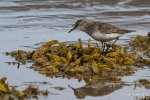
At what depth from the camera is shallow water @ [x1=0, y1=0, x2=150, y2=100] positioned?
21.2ft

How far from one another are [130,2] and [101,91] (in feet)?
23.7

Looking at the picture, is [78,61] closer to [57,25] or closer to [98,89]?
[98,89]

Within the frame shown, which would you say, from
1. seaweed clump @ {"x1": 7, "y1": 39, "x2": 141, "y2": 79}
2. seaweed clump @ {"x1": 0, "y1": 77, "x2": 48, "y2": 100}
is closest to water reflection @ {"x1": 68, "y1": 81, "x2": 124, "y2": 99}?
seaweed clump @ {"x1": 7, "y1": 39, "x2": 141, "y2": 79}

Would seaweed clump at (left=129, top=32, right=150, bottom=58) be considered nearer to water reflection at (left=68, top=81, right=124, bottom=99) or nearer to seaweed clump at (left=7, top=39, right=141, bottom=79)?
seaweed clump at (left=7, top=39, right=141, bottom=79)

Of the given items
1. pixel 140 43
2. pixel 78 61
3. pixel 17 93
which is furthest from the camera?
pixel 140 43

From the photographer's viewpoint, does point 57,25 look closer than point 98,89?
No

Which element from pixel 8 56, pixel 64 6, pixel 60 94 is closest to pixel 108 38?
pixel 8 56

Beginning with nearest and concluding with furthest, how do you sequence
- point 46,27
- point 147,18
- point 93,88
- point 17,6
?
→ point 93,88, point 46,27, point 147,18, point 17,6

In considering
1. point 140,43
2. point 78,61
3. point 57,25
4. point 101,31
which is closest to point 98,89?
point 78,61

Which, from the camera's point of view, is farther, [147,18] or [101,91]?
[147,18]

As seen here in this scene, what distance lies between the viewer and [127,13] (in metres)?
12.1

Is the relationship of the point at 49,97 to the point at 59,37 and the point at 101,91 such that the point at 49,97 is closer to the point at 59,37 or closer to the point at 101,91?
the point at 101,91

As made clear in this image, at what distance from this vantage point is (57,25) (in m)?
10.7

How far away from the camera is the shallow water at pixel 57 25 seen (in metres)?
6.46
